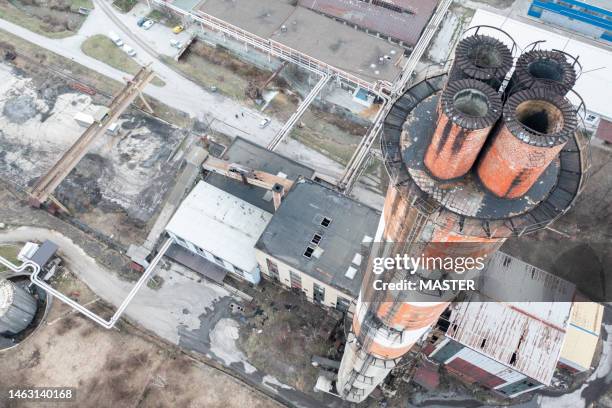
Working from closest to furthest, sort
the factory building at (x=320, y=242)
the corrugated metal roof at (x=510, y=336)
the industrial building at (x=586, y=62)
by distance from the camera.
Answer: the corrugated metal roof at (x=510, y=336), the factory building at (x=320, y=242), the industrial building at (x=586, y=62)

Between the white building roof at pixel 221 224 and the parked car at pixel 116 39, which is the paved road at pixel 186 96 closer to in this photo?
the parked car at pixel 116 39

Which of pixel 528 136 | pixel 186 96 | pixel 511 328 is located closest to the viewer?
pixel 528 136

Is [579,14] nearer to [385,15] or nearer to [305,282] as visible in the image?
[385,15]

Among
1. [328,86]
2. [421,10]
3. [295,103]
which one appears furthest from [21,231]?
[421,10]

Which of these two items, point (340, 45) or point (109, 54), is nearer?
point (340, 45)

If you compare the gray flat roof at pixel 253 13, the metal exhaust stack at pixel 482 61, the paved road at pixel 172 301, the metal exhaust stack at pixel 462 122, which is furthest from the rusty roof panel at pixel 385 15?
the metal exhaust stack at pixel 462 122

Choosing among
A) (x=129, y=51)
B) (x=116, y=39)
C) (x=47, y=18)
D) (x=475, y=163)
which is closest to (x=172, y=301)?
(x=475, y=163)
